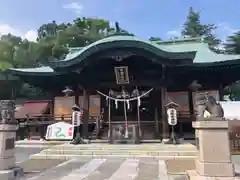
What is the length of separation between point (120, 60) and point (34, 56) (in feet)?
79.8

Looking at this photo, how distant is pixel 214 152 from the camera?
4988 mm

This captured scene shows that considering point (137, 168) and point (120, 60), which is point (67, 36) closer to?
point (120, 60)

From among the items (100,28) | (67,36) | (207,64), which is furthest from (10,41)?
(207,64)

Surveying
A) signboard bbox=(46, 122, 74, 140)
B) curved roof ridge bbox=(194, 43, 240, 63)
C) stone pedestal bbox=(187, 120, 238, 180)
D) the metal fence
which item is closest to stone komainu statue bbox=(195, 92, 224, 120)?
stone pedestal bbox=(187, 120, 238, 180)

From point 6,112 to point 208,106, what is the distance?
198 inches

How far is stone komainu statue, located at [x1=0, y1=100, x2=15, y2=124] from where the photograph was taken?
236 inches

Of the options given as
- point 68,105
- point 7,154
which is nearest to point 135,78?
point 68,105

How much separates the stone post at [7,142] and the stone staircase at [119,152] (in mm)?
3312

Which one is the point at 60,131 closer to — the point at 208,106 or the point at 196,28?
the point at 208,106

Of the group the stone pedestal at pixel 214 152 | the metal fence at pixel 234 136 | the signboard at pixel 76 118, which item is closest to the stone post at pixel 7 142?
the stone pedestal at pixel 214 152

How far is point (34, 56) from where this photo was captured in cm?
3244

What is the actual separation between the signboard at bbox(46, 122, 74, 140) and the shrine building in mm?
958

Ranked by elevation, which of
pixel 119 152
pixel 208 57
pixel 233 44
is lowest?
pixel 119 152

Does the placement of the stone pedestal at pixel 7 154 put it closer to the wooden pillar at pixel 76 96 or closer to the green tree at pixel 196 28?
the wooden pillar at pixel 76 96
